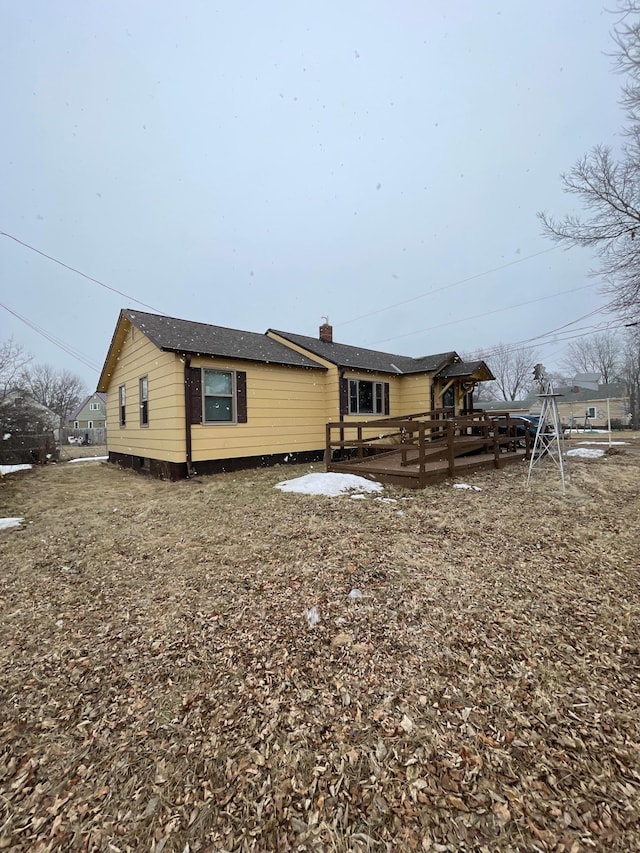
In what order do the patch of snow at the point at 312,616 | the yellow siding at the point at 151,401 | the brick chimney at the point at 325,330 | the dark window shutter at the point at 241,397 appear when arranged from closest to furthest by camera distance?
the patch of snow at the point at 312,616 < the yellow siding at the point at 151,401 < the dark window shutter at the point at 241,397 < the brick chimney at the point at 325,330

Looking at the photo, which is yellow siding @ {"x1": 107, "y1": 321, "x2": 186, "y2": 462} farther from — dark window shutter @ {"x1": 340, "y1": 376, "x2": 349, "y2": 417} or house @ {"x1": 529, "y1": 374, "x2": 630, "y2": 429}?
house @ {"x1": 529, "y1": 374, "x2": 630, "y2": 429}

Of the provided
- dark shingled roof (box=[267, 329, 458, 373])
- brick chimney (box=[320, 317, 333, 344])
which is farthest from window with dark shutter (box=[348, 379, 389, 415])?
brick chimney (box=[320, 317, 333, 344])

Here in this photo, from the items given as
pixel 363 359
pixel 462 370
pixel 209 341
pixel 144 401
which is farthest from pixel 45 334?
pixel 462 370

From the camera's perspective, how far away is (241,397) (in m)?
9.61

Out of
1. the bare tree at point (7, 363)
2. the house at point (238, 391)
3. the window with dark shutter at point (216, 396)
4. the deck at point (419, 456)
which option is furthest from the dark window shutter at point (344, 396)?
the bare tree at point (7, 363)

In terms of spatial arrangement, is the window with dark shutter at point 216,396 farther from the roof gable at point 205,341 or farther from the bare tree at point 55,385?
the bare tree at point 55,385

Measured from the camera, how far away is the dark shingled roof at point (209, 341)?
873cm

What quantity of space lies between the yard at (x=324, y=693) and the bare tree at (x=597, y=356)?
47.9m

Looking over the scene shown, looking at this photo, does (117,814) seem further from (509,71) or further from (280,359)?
(509,71)

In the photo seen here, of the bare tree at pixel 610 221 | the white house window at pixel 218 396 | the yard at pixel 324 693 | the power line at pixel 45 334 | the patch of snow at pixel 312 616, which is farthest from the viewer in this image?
the power line at pixel 45 334

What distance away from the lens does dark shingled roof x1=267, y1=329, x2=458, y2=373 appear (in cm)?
1205

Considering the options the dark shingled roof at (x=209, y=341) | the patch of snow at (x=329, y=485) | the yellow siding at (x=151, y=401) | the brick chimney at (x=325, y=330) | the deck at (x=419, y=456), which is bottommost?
the patch of snow at (x=329, y=485)

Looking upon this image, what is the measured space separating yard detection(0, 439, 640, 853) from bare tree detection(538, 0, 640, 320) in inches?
342

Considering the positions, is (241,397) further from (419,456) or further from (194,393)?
(419,456)
